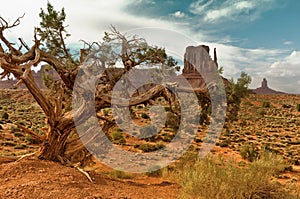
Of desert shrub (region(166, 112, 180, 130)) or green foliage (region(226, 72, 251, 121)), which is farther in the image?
desert shrub (region(166, 112, 180, 130))

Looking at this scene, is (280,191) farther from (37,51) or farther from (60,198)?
(37,51)

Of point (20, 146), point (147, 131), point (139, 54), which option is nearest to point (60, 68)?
point (139, 54)

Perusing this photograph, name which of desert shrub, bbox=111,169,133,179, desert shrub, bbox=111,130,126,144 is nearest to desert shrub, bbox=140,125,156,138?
desert shrub, bbox=111,130,126,144

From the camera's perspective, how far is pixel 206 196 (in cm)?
593

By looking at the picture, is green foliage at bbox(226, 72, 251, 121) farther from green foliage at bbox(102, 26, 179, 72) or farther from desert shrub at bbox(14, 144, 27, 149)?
desert shrub at bbox(14, 144, 27, 149)

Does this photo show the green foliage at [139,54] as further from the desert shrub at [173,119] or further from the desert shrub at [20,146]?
the desert shrub at [20,146]

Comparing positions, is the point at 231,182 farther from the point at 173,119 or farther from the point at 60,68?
the point at 60,68

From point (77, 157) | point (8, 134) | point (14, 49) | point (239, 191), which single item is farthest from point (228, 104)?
point (8, 134)

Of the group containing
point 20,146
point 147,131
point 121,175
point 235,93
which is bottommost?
point 20,146

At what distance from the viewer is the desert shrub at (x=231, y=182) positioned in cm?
604

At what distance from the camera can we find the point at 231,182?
6.31m

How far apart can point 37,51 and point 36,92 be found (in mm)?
1330

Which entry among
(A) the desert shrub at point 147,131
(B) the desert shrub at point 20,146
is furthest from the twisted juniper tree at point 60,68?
(A) the desert shrub at point 147,131

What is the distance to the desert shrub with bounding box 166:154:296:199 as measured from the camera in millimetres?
6043
